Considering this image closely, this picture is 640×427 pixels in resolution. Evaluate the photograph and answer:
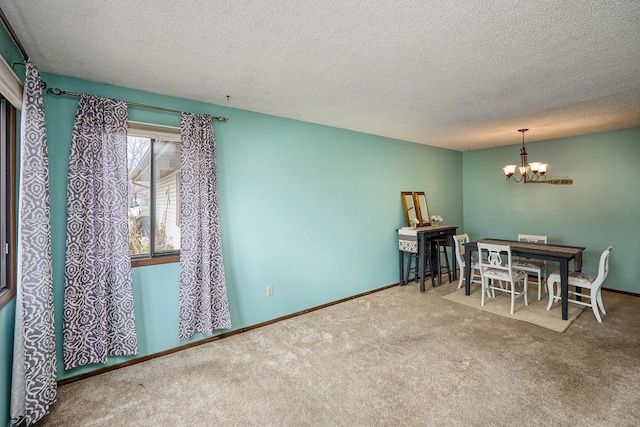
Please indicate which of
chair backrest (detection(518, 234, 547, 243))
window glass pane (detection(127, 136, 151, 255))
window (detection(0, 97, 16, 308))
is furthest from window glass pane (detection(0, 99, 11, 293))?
chair backrest (detection(518, 234, 547, 243))

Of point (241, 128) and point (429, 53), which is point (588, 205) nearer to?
point (429, 53)

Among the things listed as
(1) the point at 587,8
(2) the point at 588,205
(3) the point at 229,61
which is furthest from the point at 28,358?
(2) the point at 588,205

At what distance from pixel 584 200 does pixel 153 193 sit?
6087mm

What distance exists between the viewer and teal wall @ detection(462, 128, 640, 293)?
4301 millimetres

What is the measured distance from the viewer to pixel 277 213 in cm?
351

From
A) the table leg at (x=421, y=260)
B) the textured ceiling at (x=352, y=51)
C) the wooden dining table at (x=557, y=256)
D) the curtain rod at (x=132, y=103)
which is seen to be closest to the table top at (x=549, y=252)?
the wooden dining table at (x=557, y=256)

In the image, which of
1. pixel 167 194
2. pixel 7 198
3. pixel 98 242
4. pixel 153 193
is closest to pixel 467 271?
pixel 167 194

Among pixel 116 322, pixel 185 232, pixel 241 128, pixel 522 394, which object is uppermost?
pixel 241 128

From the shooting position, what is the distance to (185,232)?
9.11ft

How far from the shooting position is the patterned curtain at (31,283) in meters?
1.81

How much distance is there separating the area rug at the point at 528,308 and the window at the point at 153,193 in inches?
146

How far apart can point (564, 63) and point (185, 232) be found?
3431 mm

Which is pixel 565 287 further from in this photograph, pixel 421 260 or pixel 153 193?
pixel 153 193

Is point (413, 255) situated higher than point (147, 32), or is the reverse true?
point (147, 32)
